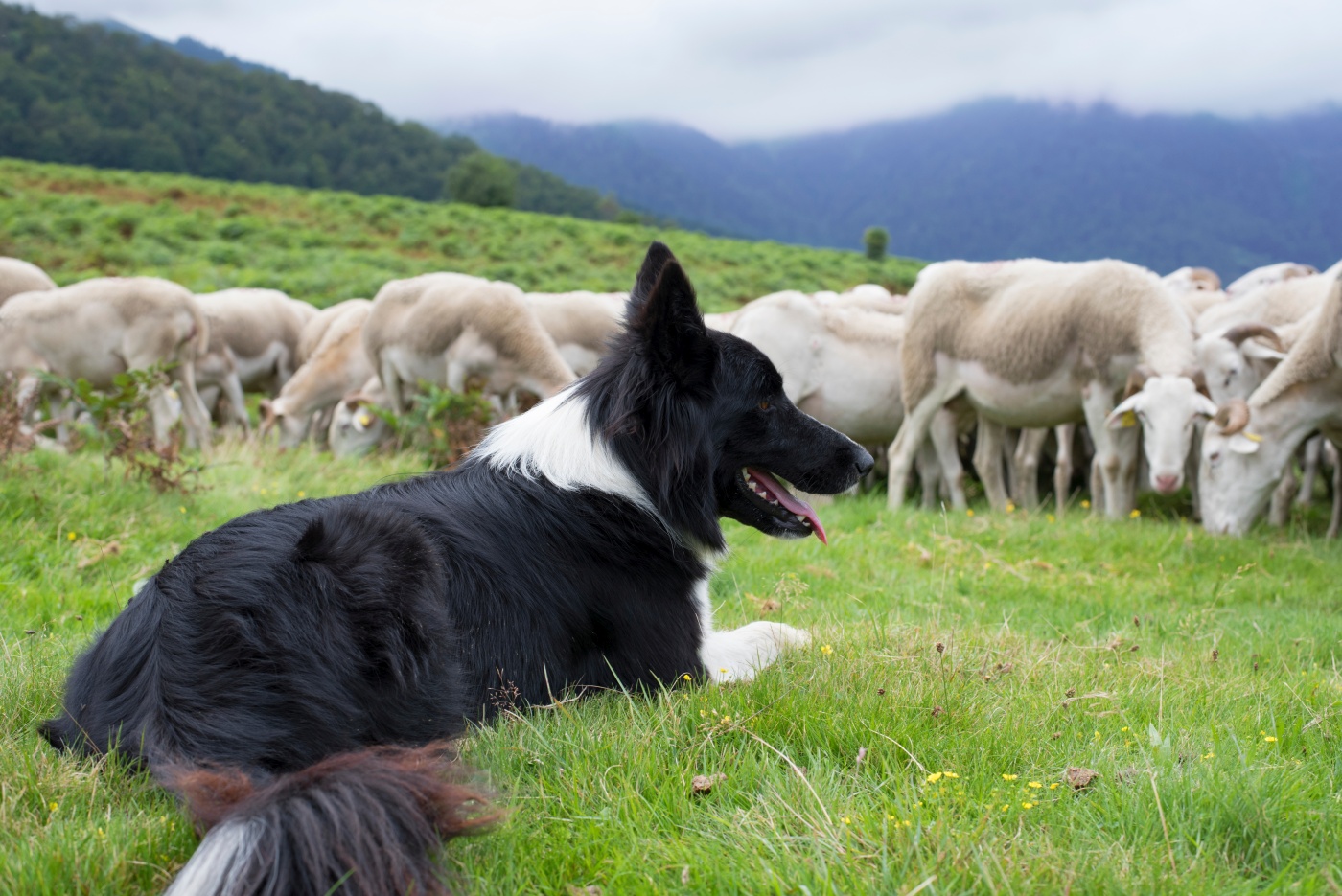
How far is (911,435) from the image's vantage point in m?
9.85

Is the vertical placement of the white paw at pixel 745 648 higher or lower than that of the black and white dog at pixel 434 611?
lower

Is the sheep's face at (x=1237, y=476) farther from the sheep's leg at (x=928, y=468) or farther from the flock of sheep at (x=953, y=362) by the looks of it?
the sheep's leg at (x=928, y=468)

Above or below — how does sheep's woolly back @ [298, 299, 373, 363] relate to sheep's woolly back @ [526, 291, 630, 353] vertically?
below

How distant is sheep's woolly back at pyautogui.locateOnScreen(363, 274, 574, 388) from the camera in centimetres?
1018

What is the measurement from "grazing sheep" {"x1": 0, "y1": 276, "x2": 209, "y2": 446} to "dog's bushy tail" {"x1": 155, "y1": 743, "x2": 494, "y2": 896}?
9.38 metres

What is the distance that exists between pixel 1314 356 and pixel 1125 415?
1377 mm

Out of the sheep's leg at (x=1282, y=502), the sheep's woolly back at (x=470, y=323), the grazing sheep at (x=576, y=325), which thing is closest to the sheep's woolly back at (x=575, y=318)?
the grazing sheep at (x=576, y=325)

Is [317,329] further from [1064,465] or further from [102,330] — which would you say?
[1064,465]

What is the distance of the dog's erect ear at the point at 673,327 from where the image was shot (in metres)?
3.04

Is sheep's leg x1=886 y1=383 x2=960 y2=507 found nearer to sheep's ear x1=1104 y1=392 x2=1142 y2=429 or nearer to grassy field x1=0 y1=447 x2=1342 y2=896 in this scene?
sheep's ear x1=1104 y1=392 x2=1142 y2=429

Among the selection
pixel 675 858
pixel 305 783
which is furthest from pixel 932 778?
pixel 305 783

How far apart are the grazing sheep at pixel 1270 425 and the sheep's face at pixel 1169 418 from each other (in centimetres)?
27

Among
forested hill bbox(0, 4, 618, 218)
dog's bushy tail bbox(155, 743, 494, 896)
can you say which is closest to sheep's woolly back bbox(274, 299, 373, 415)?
dog's bushy tail bbox(155, 743, 494, 896)

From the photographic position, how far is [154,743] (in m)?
2.30
